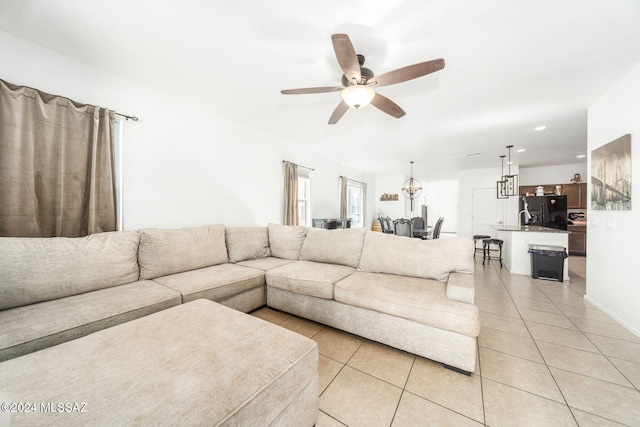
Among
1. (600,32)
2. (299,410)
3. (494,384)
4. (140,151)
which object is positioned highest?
(600,32)

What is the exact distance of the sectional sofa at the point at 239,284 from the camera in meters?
1.51

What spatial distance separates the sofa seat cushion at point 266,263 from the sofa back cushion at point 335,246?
0.28m

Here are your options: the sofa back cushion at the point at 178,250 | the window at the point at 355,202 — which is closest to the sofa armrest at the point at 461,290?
the sofa back cushion at the point at 178,250

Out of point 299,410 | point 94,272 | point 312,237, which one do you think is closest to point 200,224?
point 94,272

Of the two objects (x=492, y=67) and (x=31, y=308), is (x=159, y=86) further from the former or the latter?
(x=492, y=67)

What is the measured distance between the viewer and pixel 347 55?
1604mm

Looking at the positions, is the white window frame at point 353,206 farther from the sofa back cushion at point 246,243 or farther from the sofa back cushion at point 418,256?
the sofa back cushion at point 418,256

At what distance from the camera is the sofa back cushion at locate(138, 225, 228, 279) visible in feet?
7.24

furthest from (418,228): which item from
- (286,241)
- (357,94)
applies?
(357,94)

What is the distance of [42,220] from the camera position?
1972 millimetres

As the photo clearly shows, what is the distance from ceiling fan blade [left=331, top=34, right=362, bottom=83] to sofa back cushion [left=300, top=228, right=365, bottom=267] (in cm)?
158

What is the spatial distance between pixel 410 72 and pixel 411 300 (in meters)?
1.75

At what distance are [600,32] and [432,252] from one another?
84.1 inches

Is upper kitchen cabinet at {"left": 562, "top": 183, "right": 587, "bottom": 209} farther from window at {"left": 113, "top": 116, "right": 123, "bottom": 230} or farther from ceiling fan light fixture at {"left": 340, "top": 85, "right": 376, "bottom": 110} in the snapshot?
window at {"left": 113, "top": 116, "right": 123, "bottom": 230}
